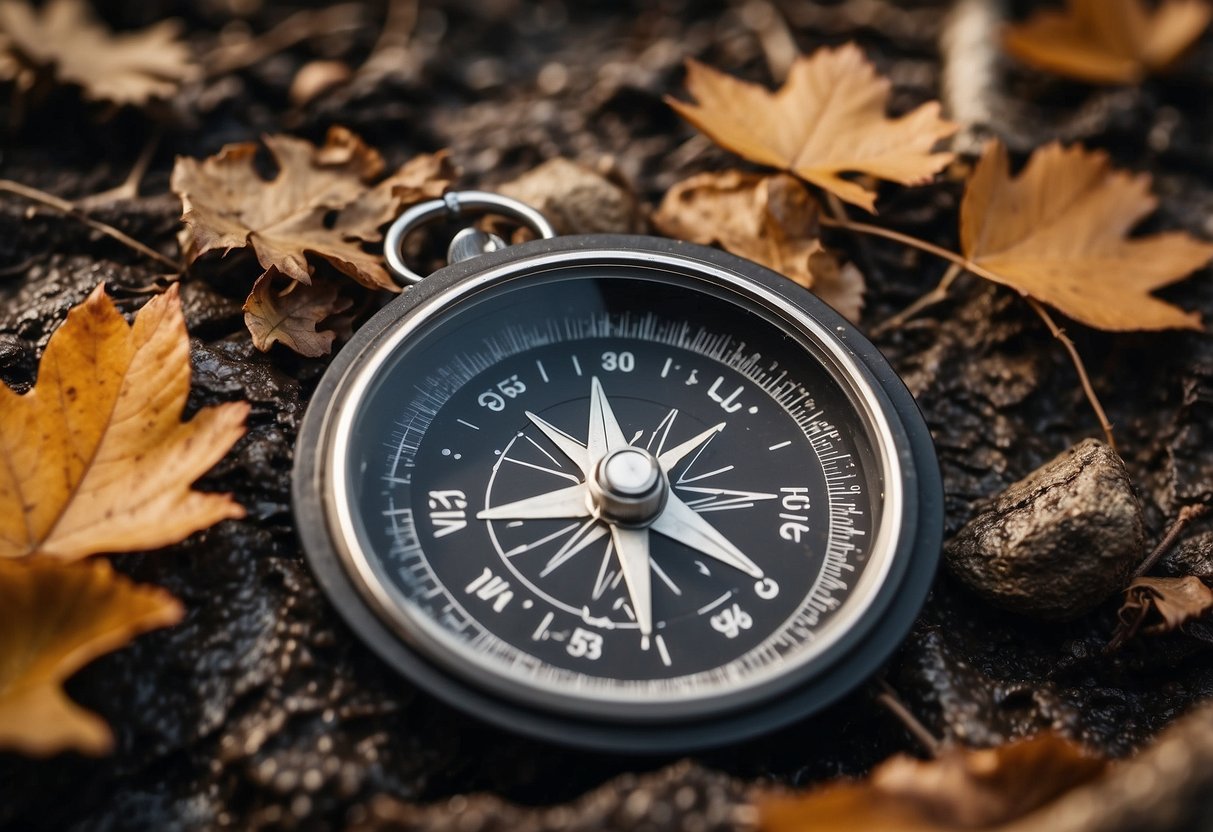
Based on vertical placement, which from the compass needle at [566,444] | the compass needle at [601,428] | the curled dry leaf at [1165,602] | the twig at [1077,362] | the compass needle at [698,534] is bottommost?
the compass needle at [698,534]

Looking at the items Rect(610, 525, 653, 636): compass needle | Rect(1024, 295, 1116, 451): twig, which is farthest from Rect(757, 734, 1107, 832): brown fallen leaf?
Rect(1024, 295, 1116, 451): twig

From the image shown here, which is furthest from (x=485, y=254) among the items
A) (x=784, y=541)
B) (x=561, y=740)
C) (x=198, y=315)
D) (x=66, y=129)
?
(x=66, y=129)

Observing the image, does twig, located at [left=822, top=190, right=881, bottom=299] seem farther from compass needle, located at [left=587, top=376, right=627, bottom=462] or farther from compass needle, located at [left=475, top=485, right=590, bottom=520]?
compass needle, located at [left=475, top=485, right=590, bottom=520]

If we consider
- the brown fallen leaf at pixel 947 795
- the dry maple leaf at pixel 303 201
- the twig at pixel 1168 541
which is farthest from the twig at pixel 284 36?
the twig at pixel 1168 541

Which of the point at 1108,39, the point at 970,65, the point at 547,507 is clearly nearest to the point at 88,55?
the point at 547,507

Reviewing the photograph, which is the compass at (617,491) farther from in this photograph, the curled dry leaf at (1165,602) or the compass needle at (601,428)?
the curled dry leaf at (1165,602)

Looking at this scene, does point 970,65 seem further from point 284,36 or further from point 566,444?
point 284,36
